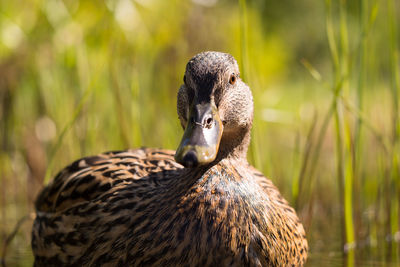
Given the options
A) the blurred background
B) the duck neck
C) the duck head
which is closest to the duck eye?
the duck head

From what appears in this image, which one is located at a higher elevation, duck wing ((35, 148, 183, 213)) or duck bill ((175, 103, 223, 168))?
duck bill ((175, 103, 223, 168))

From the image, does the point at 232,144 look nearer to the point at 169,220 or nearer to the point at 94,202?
the point at 169,220

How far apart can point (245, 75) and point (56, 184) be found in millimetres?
1521

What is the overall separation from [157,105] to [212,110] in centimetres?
359

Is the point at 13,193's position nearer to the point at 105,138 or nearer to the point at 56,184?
the point at 105,138

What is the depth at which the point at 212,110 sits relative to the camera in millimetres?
2797

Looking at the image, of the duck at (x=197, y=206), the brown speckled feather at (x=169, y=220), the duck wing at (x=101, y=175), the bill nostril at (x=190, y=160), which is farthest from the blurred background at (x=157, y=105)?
the bill nostril at (x=190, y=160)

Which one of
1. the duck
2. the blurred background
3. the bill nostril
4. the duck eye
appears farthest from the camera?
the blurred background

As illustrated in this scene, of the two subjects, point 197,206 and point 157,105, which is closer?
point 197,206

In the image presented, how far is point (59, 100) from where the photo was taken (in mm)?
5750

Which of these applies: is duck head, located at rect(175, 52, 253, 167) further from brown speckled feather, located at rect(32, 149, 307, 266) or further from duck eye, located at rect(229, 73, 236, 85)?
brown speckled feather, located at rect(32, 149, 307, 266)

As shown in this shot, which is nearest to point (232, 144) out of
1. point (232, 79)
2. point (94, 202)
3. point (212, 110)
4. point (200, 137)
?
point (232, 79)

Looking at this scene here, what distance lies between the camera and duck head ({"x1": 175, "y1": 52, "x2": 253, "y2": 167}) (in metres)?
2.60

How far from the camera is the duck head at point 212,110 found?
2602 millimetres
